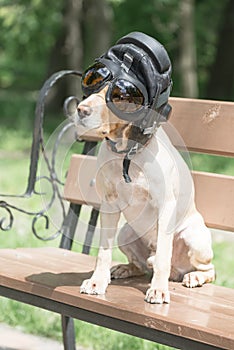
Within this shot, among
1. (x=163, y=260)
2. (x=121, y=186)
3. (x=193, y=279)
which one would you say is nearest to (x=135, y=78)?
(x=121, y=186)

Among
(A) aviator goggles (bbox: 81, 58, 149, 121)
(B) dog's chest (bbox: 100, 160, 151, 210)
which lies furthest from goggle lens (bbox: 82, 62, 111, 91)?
(B) dog's chest (bbox: 100, 160, 151, 210)

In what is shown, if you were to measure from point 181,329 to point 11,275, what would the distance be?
0.91 m

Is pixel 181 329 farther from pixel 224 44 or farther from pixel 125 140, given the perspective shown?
pixel 224 44

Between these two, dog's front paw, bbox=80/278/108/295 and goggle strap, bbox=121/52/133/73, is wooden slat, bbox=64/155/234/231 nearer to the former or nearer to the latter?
dog's front paw, bbox=80/278/108/295

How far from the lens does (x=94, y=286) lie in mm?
3176

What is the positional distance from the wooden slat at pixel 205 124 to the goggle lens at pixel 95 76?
0.73m

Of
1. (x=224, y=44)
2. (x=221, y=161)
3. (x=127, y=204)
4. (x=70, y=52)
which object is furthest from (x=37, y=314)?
(x=224, y=44)

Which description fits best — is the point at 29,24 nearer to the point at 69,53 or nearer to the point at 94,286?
the point at 69,53

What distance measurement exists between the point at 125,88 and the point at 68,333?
1609mm

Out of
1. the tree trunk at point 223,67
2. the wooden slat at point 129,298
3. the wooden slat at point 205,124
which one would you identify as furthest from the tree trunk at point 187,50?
the wooden slat at point 129,298

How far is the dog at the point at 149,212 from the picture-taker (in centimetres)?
307

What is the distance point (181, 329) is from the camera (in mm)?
2771

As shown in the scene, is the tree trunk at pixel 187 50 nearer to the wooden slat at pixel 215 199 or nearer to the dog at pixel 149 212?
the wooden slat at pixel 215 199

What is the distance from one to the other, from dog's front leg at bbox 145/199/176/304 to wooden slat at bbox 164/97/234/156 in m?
0.71
